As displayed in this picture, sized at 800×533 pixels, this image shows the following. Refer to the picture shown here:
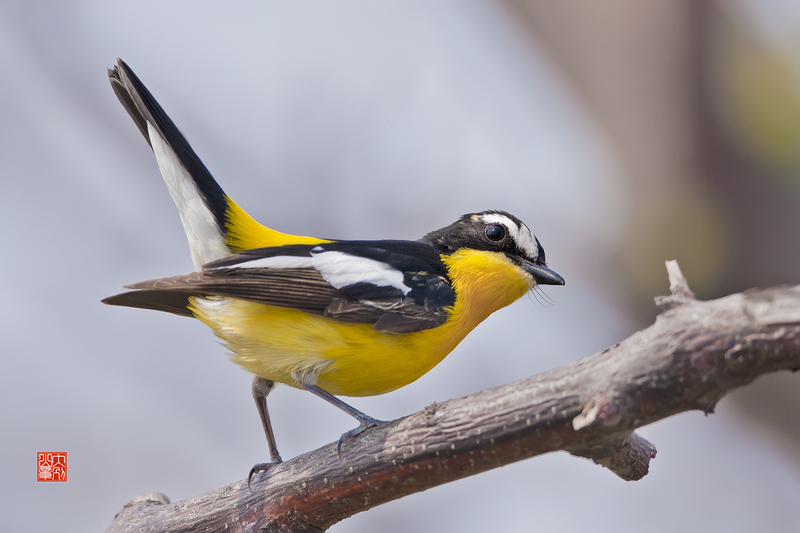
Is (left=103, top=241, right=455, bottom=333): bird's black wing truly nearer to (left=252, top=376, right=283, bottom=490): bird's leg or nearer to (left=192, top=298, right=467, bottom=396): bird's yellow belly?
(left=192, top=298, right=467, bottom=396): bird's yellow belly

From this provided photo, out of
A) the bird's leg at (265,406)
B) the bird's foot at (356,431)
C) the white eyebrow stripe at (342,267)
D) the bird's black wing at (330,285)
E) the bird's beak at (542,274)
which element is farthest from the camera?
the bird's beak at (542,274)

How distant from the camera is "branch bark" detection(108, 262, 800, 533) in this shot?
169 cm

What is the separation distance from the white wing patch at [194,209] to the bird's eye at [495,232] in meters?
1.35

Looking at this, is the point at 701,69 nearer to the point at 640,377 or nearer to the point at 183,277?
the point at 640,377

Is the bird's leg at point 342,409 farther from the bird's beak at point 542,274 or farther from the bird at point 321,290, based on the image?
the bird's beak at point 542,274

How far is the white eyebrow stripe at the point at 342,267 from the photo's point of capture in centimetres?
290

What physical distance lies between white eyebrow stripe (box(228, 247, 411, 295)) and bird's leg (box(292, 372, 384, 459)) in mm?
444

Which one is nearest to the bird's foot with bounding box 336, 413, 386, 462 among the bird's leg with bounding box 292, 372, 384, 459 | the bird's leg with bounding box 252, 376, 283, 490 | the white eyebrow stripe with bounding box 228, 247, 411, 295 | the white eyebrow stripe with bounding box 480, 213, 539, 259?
the bird's leg with bounding box 292, 372, 384, 459

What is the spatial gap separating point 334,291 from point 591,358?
125 cm

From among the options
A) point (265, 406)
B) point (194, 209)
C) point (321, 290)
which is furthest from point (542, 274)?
point (194, 209)

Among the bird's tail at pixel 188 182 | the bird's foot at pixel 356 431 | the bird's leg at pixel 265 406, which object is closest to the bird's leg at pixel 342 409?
the bird's foot at pixel 356 431

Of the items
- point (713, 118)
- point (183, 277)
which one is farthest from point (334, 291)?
point (713, 118)

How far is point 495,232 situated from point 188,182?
1.60m

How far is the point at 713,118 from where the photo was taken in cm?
421
